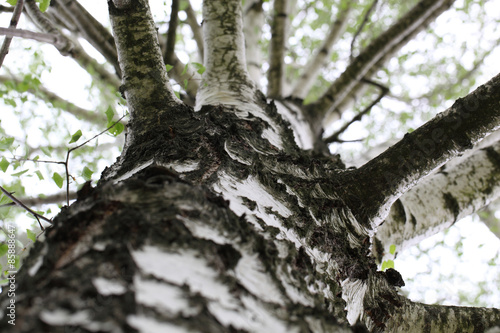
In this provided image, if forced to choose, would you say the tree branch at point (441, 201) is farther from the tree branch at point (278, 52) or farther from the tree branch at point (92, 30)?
the tree branch at point (92, 30)

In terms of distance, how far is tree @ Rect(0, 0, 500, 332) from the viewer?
0.57m

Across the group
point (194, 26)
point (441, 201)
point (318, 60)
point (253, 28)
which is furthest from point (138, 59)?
point (253, 28)

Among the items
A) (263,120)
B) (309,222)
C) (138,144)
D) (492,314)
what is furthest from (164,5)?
(492,314)

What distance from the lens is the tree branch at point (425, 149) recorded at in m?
1.25

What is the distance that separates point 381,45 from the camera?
2.85 metres

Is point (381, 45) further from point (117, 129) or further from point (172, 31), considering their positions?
point (117, 129)

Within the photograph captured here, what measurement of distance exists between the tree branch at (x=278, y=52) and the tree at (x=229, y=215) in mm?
775

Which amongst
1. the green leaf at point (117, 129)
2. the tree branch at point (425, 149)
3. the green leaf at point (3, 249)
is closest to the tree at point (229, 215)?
the tree branch at point (425, 149)

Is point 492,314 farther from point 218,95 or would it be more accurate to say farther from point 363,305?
point 218,95

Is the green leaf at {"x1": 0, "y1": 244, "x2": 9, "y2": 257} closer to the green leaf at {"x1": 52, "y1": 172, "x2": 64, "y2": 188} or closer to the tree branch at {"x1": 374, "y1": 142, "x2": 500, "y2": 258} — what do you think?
the green leaf at {"x1": 52, "y1": 172, "x2": 64, "y2": 188}

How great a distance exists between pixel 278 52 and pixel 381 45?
967 mm

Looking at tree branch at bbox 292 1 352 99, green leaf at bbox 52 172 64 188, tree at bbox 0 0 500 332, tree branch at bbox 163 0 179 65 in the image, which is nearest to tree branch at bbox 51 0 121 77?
tree at bbox 0 0 500 332

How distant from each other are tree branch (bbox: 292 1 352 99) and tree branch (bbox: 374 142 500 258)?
1.75 metres

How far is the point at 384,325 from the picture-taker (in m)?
1.17
